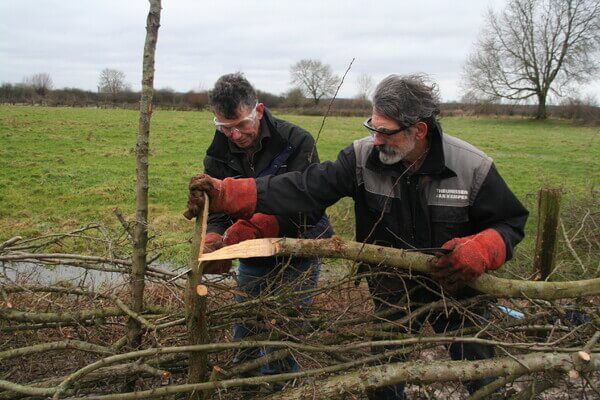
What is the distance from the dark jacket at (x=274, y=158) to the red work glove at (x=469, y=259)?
63cm

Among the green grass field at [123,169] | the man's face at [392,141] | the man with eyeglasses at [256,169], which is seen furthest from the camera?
the green grass field at [123,169]

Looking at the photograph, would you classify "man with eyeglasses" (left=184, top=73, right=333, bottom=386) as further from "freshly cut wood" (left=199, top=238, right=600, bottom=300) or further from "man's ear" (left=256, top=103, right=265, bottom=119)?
"freshly cut wood" (left=199, top=238, right=600, bottom=300)

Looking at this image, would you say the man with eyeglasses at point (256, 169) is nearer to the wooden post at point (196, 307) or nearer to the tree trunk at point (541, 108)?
the wooden post at point (196, 307)

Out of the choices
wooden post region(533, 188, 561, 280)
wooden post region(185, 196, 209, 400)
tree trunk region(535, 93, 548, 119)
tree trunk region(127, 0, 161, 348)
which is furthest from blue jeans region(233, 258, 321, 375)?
tree trunk region(535, 93, 548, 119)

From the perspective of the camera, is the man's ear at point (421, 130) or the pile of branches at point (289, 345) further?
the man's ear at point (421, 130)

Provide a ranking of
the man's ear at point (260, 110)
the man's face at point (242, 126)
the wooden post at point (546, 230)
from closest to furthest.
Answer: the man's face at point (242, 126), the man's ear at point (260, 110), the wooden post at point (546, 230)

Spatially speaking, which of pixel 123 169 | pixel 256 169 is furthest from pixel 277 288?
pixel 123 169

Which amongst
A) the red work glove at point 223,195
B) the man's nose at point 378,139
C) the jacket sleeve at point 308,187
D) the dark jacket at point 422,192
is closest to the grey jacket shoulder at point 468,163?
the dark jacket at point 422,192

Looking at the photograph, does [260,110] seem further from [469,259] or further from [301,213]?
[469,259]

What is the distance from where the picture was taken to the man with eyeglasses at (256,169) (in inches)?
87.5

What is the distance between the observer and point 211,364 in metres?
2.01

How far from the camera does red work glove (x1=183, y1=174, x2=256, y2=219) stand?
182cm

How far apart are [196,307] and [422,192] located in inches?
40.8

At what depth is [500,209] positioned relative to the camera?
81.9 inches
